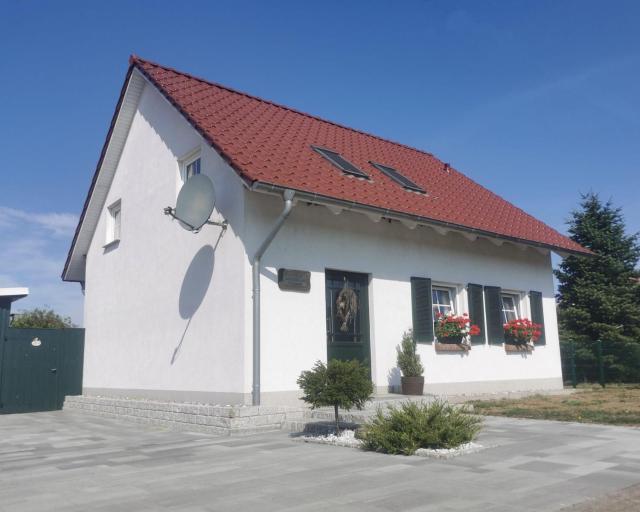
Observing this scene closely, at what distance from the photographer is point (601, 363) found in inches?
640

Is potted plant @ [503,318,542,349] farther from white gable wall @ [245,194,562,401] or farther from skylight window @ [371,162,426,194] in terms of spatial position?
skylight window @ [371,162,426,194]

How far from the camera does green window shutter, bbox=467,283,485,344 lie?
472 inches

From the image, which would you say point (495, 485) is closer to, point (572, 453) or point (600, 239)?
point (572, 453)

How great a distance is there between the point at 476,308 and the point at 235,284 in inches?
220

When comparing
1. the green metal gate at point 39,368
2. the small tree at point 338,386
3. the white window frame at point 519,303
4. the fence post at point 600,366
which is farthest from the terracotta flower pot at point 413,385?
the fence post at point 600,366

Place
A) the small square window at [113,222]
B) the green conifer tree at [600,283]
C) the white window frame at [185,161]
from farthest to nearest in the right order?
the green conifer tree at [600,283] < the small square window at [113,222] < the white window frame at [185,161]

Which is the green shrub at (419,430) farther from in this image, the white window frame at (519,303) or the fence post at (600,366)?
the fence post at (600,366)

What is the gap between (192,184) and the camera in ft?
30.2

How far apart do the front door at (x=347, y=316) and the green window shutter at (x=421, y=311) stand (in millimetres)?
1110

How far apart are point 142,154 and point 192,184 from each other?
377cm

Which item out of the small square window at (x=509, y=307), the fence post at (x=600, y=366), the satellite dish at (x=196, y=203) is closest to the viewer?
the satellite dish at (x=196, y=203)

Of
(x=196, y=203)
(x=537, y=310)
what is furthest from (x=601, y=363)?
(x=196, y=203)

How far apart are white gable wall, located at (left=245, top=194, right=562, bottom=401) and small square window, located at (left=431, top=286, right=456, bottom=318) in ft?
0.80

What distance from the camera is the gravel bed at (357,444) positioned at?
578 cm
